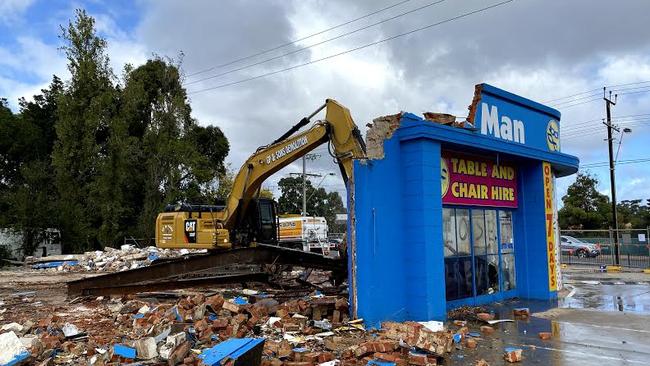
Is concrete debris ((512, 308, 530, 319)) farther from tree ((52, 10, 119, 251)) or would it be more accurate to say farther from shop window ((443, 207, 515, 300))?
tree ((52, 10, 119, 251))

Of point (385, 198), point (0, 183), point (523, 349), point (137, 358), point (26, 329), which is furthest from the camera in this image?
point (0, 183)

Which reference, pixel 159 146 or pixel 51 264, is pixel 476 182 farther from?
pixel 159 146

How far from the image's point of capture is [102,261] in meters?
26.9

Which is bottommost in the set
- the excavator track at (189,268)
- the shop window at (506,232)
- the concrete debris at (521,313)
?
the concrete debris at (521,313)

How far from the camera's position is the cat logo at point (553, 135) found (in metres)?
13.5

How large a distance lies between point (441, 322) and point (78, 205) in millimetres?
31497

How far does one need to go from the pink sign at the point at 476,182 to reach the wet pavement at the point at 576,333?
8.05 feet

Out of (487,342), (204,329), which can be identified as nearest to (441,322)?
(487,342)

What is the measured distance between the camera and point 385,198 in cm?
909

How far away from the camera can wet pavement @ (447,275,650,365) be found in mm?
6969

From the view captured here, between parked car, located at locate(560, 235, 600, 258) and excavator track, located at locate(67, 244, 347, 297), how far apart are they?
21.2 meters

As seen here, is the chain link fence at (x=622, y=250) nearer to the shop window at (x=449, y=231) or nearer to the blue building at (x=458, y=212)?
the blue building at (x=458, y=212)

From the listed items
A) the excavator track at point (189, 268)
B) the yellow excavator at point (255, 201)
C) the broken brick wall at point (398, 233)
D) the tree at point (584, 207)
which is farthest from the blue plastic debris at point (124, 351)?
the tree at point (584, 207)

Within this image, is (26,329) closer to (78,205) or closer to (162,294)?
(162,294)
